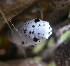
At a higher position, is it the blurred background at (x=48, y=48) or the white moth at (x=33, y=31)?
the blurred background at (x=48, y=48)

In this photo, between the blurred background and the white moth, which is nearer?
the white moth

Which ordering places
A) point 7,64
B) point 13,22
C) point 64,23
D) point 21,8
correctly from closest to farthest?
1. point 21,8
2. point 13,22
3. point 7,64
4. point 64,23

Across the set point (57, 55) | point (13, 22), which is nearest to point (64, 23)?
point (57, 55)

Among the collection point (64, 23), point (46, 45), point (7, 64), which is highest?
point (64, 23)

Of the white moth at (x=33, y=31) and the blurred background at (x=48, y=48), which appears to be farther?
the blurred background at (x=48, y=48)

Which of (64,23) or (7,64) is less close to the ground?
(64,23)

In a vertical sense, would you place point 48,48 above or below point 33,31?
above

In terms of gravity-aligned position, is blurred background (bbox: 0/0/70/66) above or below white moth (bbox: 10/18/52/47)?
above

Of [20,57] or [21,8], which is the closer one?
[21,8]

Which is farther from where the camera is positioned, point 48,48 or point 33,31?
point 48,48

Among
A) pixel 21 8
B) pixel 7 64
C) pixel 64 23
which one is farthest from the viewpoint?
pixel 64 23

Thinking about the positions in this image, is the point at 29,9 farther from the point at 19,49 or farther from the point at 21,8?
the point at 19,49
